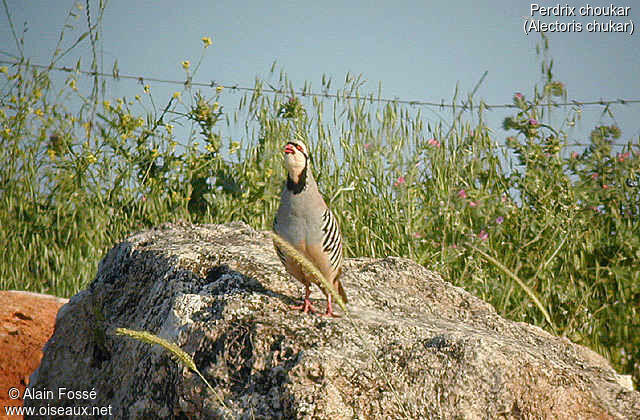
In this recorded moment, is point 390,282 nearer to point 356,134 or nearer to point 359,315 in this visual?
point 359,315

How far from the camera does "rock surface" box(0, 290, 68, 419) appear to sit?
14.2ft

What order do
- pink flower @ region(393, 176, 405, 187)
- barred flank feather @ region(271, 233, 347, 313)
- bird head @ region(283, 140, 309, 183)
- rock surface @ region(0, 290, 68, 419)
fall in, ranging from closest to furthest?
1. barred flank feather @ region(271, 233, 347, 313)
2. bird head @ region(283, 140, 309, 183)
3. rock surface @ region(0, 290, 68, 419)
4. pink flower @ region(393, 176, 405, 187)

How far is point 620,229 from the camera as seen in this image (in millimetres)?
5551

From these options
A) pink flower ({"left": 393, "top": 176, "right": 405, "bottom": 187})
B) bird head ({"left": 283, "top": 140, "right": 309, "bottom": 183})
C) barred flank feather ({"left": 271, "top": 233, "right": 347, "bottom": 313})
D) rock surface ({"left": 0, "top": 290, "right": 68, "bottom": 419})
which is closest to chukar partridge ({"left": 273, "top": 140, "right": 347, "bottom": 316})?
bird head ({"left": 283, "top": 140, "right": 309, "bottom": 183})

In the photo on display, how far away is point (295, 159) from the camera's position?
2553 millimetres

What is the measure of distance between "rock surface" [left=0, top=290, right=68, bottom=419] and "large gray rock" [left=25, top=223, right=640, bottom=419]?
1110 millimetres

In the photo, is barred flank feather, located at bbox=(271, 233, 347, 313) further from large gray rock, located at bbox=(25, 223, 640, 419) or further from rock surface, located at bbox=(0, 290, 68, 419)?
rock surface, located at bbox=(0, 290, 68, 419)

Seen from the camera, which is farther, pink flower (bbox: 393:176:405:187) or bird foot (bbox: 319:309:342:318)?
pink flower (bbox: 393:176:405:187)

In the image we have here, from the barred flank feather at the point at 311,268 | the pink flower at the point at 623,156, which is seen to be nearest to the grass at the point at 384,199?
the pink flower at the point at 623,156

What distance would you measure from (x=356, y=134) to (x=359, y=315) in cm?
364

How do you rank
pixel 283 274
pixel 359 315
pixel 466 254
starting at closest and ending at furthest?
pixel 359 315 < pixel 283 274 < pixel 466 254

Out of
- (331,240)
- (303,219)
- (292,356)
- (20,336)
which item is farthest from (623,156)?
(20,336)

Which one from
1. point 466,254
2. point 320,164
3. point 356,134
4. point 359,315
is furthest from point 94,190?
point 359,315

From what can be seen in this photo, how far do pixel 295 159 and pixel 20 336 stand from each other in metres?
3.12
